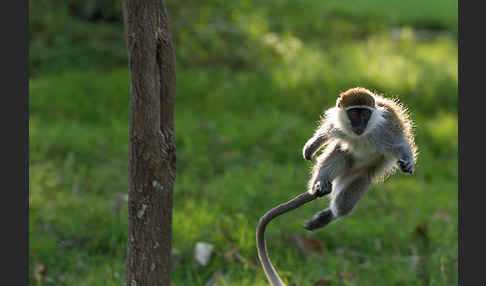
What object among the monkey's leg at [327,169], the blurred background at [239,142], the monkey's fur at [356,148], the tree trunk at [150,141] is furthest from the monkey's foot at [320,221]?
the blurred background at [239,142]

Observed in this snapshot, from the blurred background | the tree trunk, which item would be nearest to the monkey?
the tree trunk

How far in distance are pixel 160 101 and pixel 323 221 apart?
3.28ft

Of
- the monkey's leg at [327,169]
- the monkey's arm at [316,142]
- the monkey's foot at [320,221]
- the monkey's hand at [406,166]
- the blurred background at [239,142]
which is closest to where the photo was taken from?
the monkey's hand at [406,166]

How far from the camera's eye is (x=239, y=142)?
6.77 m

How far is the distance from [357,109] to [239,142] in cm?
404

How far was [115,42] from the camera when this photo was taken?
347 inches

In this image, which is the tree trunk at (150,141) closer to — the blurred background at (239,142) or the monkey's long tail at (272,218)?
the monkey's long tail at (272,218)

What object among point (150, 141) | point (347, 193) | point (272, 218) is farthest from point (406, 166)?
point (150, 141)

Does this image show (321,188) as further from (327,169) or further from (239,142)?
(239,142)

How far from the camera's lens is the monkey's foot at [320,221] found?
320 cm

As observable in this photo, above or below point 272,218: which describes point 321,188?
above

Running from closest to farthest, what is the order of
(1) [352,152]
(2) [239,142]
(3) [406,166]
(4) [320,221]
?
(3) [406,166] → (1) [352,152] → (4) [320,221] → (2) [239,142]

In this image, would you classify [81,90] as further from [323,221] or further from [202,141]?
[323,221]

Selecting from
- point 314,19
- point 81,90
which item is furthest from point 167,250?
point 314,19
